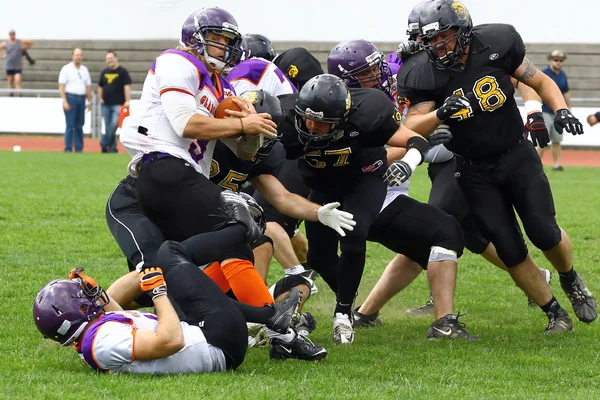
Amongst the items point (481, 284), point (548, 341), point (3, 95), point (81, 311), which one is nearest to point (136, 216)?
point (81, 311)

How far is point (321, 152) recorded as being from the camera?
5.47 m

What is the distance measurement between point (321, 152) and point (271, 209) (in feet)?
4.32

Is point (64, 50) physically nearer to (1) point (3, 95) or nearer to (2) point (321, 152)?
(1) point (3, 95)

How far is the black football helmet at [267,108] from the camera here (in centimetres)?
525

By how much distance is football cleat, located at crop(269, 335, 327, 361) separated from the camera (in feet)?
16.1

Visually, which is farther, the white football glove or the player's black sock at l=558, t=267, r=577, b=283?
the player's black sock at l=558, t=267, r=577, b=283

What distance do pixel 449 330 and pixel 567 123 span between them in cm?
136

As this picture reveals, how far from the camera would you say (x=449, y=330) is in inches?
217

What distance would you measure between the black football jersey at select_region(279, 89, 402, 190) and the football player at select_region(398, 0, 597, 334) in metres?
0.35

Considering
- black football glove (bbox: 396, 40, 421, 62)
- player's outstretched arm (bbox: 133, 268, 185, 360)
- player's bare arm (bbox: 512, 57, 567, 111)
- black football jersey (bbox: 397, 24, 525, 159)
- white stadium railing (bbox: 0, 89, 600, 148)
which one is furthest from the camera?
white stadium railing (bbox: 0, 89, 600, 148)

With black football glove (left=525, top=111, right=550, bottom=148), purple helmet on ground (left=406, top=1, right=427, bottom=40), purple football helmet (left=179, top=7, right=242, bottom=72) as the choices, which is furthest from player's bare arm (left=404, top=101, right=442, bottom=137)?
purple football helmet (left=179, top=7, right=242, bottom=72)

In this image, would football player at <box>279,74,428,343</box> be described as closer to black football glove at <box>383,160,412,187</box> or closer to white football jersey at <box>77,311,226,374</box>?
black football glove at <box>383,160,412,187</box>

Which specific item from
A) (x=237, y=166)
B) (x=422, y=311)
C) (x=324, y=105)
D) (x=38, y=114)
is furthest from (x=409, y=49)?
(x=38, y=114)

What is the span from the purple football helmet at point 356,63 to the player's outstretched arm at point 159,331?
2.18m
